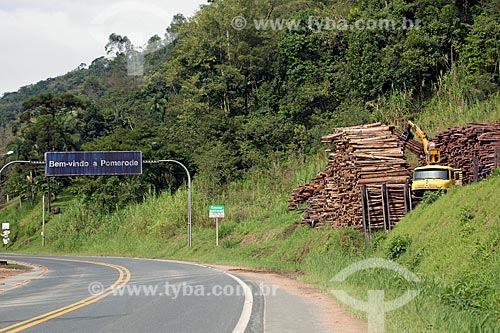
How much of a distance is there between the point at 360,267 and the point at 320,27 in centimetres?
4337

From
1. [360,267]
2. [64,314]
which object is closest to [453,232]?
[360,267]

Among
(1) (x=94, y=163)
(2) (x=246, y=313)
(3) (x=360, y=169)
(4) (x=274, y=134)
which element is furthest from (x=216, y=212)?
(2) (x=246, y=313)

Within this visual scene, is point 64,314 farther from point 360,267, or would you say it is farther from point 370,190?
point 370,190

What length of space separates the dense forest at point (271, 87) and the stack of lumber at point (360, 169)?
1508 centimetres

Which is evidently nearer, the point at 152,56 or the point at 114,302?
the point at 114,302

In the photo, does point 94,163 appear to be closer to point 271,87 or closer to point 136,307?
point 271,87

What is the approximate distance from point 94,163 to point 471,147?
3172cm

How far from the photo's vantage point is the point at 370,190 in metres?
28.2

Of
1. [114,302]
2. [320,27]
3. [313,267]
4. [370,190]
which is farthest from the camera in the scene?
[320,27]

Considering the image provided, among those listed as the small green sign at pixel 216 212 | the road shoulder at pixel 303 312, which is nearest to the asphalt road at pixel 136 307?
the road shoulder at pixel 303 312

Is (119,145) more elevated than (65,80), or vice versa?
(65,80)

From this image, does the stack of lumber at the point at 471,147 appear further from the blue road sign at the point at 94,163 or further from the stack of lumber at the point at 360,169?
the blue road sign at the point at 94,163

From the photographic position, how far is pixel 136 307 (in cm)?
1499

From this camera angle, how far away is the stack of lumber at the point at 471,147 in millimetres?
26592
